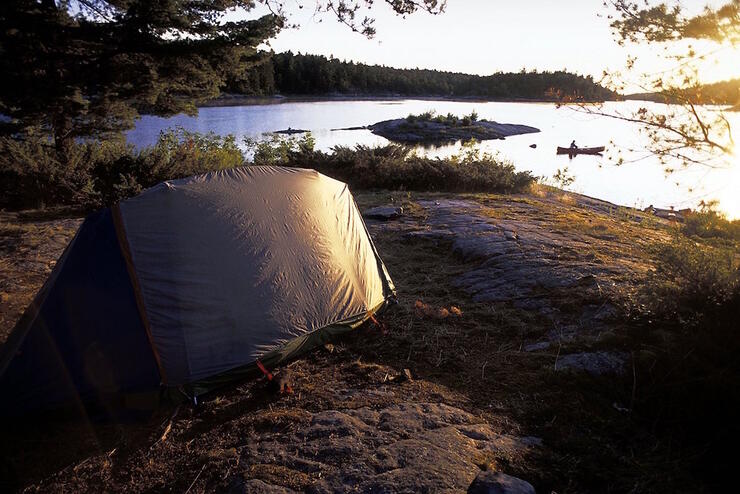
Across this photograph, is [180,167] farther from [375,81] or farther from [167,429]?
[375,81]

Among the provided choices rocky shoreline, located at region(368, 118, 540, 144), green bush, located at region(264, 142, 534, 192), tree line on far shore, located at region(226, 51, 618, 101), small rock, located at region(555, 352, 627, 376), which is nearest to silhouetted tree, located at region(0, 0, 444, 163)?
green bush, located at region(264, 142, 534, 192)

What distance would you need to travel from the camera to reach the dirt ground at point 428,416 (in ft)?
9.63

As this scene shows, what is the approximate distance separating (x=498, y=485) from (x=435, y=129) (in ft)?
174

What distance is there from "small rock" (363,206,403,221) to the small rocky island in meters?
39.6

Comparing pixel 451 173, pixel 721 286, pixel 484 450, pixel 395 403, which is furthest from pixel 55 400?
pixel 451 173

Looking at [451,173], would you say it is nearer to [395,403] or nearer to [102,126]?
[102,126]

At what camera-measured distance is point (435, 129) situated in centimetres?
5338

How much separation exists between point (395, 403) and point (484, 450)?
2.80ft

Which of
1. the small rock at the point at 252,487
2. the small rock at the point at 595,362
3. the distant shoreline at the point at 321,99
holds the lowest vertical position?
the small rock at the point at 252,487

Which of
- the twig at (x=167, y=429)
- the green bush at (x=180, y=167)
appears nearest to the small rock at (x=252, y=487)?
the twig at (x=167, y=429)

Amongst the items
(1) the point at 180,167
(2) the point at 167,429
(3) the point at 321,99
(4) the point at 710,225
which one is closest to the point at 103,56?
(1) the point at 180,167

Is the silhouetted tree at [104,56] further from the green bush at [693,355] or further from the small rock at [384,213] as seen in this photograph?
the green bush at [693,355]

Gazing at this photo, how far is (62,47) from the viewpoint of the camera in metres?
10.5

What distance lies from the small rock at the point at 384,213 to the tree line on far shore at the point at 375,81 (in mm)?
56958
